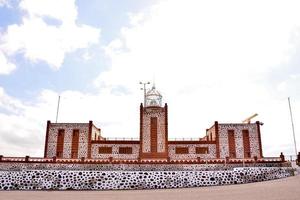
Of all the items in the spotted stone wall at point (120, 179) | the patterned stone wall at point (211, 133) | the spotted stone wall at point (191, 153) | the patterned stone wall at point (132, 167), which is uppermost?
the patterned stone wall at point (211, 133)

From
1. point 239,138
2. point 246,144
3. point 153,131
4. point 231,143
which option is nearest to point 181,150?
point 153,131

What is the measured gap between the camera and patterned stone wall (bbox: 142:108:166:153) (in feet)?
129

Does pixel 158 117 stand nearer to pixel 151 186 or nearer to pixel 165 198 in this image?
pixel 151 186

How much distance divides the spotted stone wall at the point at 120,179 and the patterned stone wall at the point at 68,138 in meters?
12.8

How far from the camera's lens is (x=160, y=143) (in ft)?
129

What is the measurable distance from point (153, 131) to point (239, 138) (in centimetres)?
1138

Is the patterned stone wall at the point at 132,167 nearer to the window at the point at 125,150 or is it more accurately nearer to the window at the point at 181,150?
the window at the point at 125,150

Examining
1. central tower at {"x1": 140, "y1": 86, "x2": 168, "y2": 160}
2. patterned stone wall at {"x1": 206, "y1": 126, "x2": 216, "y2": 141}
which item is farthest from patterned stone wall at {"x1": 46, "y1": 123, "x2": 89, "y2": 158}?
patterned stone wall at {"x1": 206, "y1": 126, "x2": 216, "y2": 141}

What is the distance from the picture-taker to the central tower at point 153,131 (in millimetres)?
39031

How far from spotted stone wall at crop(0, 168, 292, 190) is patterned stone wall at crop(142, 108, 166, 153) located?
36.7 feet

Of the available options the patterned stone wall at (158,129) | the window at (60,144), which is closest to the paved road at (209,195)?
the patterned stone wall at (158,129)

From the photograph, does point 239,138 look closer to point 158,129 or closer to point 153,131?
point 158,129

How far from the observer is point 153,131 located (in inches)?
1569

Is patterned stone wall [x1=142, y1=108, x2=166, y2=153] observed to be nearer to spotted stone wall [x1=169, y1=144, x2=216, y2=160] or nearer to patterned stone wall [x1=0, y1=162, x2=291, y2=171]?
spotted stone wall [x1=169, y1=144, x2=216, y2=160]
